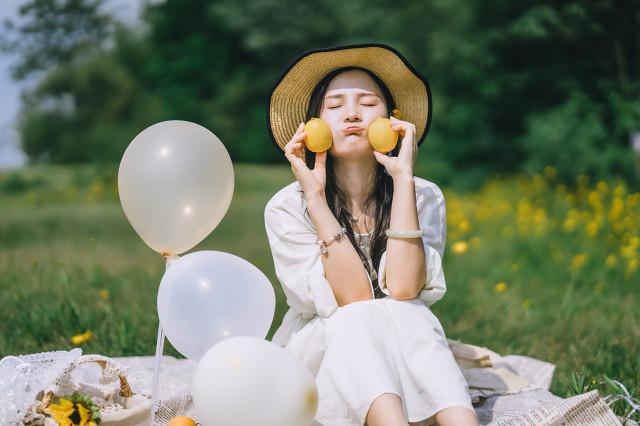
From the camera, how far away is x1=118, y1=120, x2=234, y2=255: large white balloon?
242 cm

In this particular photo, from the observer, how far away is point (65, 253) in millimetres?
6445

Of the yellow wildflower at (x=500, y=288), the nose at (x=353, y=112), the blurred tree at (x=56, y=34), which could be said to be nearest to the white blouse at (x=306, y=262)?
the nose at (x=353, y=112)

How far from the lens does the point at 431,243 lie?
2746 millimetres

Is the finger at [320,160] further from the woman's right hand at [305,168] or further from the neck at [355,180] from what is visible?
the neck at [355,180]

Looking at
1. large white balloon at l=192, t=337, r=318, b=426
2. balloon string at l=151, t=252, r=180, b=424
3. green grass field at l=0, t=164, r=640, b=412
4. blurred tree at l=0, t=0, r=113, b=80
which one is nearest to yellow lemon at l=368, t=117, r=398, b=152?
balloon string at l=151, t=252, r=180, b=424

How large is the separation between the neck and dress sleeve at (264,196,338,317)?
0.26m

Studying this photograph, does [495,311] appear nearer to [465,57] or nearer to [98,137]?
[465,57]

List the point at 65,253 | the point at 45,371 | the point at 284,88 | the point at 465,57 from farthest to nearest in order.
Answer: the point at 465,57, the point at 65,253, the point at 284,88, the point at 45,371

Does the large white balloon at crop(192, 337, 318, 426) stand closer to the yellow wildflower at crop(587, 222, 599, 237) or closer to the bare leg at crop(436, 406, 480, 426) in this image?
the bare leg at crop(436, 406, 480, 426)

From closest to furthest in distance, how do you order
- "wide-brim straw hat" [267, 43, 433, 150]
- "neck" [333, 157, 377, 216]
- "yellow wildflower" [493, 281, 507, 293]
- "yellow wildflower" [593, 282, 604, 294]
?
"wide-brim straw hat" [267, 43, 433, 150] → "neck" [333, 157, 377, 216] → "yellow wildflower" [493, 281, 507, 293] → "yellow wildflower" [593, 282, 604, 294]

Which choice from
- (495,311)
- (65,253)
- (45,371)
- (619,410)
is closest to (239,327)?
(45,371)

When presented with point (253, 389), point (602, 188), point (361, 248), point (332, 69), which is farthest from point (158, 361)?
point (602, 188)

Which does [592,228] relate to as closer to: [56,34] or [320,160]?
[320,160]

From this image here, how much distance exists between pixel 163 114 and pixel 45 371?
699 inches
